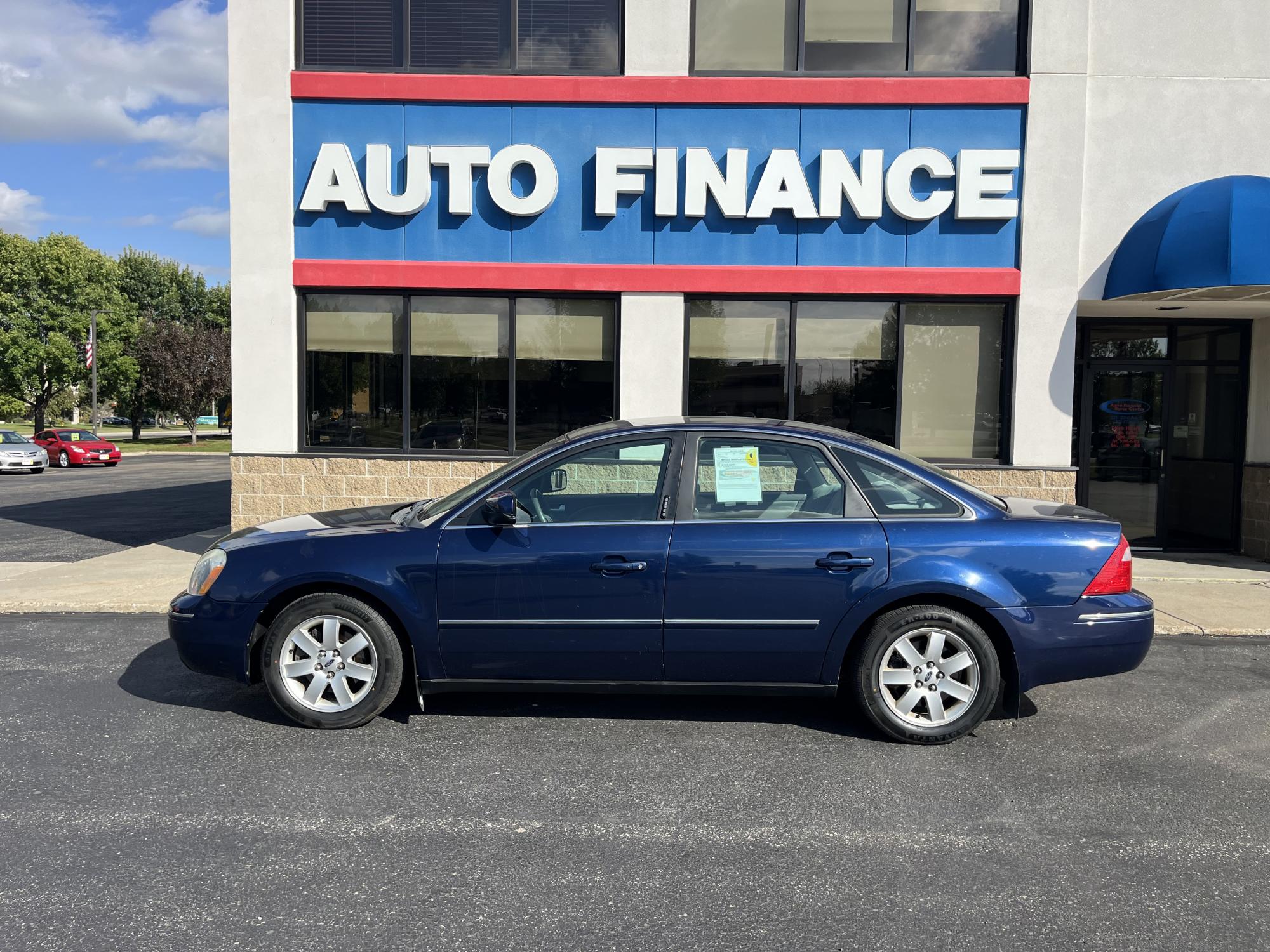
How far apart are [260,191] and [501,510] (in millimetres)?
7251

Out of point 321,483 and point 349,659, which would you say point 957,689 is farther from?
point 321,483

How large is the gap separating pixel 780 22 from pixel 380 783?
9.02 meters

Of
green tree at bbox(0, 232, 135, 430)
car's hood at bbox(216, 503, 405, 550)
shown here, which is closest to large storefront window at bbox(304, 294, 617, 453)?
car's hood at bbox(216, 503, 405, 550)

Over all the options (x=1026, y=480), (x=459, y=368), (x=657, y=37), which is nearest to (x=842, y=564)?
(x=1026, y=480)

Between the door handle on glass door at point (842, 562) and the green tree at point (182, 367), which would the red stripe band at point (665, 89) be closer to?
the door handle on glass door at point (842, 562)

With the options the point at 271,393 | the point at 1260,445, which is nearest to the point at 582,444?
the point at 271,393

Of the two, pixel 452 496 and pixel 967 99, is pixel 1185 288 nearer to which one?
pixel 967 99

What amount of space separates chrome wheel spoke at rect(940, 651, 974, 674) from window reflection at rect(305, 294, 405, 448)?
23.9 feet

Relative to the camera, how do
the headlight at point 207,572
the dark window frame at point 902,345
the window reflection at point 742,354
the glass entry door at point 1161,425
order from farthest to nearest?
the glass entry door at point 1161,425 → the window reflection at point 742,354 → the dark window frame at point 902,345 → the headlight at point 207,572

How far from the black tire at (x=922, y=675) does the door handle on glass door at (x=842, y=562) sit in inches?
11.7

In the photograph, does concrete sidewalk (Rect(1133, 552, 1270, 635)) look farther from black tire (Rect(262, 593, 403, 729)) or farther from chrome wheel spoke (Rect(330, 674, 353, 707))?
chrome wheel spoke (Rect(330, 674, 353, 707))

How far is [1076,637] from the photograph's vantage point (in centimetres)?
456

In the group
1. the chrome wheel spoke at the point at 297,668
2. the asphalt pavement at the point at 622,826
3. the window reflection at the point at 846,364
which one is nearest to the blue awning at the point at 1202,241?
the window reflection at the point at 846,364

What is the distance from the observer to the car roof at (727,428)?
4879 mm
